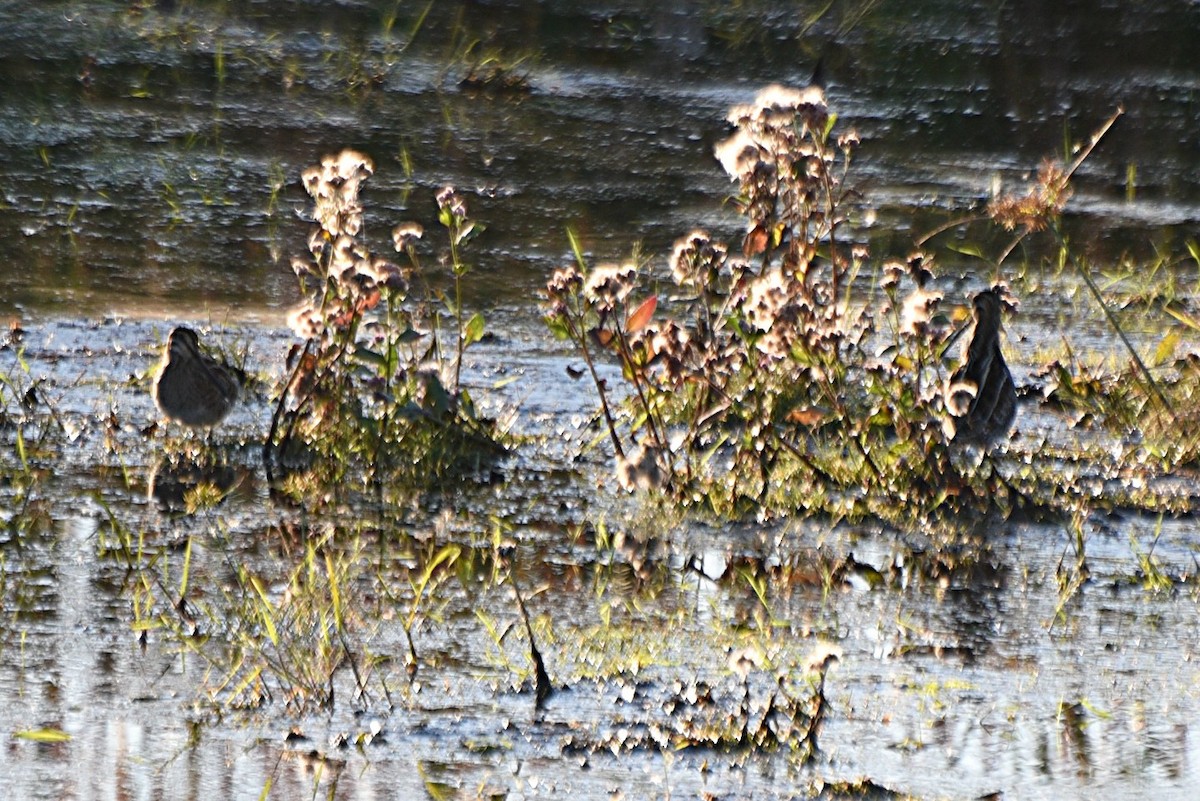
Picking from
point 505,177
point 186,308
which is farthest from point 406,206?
point 186,308

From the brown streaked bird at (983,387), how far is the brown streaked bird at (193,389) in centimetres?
212

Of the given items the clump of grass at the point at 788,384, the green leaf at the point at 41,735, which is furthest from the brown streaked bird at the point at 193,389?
the green leaf at the point at 41,735

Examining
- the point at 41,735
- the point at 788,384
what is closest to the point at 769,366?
the point at 788,384

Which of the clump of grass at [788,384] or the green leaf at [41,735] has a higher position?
the clump of grass at [788,384]

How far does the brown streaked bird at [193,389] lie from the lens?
236 inches

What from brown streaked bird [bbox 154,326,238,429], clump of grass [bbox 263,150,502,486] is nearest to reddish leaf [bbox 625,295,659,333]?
clump of grass [bbox 263,150,502,486]

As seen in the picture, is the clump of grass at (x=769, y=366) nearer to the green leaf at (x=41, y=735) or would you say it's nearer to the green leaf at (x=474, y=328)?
the green leaf at (x=474, y=328)

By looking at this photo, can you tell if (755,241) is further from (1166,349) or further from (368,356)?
(1166,349)

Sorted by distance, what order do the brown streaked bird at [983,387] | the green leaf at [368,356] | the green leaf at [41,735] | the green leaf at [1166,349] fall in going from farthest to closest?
the green leaf at [1166,349], the green leaf at [368,356], the brown streaked bird at [983,387], the green leaf at [41,735]

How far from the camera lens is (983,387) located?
5957mm

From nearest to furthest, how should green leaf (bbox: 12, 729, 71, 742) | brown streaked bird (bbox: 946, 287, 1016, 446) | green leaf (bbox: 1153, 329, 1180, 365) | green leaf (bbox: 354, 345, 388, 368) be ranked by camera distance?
green leaf (bbox: 12, 729, 71, 742) → brown streaked bird (bbox: 946, 287, 1016, 446) → green leaf (bbox: 354, 345, 388, 368) → green leaf (bbox: 1153, 329, 1180, 365)

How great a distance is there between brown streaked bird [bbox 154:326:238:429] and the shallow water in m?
0.14

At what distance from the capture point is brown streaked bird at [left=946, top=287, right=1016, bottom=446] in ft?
18.8

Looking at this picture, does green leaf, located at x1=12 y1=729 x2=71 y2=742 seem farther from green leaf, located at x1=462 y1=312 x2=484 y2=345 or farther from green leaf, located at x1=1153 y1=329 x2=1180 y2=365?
green leaf, located at x1=1153 y1=329 x2=1180 y2=365
